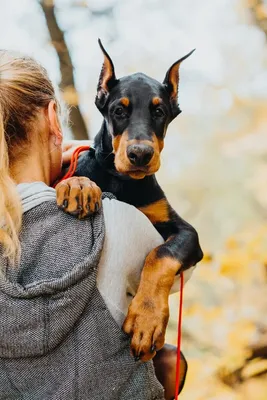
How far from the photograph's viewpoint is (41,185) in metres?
1.37

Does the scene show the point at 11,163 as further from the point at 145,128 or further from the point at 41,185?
the point at 145,128

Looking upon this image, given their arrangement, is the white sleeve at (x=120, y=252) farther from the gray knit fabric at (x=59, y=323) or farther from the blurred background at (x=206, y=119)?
the blurred background at (x=206, y=119)

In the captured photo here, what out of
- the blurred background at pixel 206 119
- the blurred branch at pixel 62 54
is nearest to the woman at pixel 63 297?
the blurred background at pixel 206 119

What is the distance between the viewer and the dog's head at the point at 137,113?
5.80 feet

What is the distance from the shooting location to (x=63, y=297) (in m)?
1.23

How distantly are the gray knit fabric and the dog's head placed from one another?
0.45m

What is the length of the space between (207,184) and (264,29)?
2.20 meters

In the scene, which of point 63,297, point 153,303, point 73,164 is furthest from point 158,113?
point 63,297

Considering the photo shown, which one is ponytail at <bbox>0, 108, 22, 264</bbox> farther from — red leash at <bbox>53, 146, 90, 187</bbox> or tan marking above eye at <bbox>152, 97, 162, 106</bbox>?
tan marking above eye at <bbox>152, 97, 162, 106</bbox>

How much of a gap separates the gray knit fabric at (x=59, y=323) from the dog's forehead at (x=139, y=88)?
756 mm

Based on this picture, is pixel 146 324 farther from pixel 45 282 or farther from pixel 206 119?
pixel 206 119

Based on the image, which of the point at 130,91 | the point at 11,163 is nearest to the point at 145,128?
the point at 130,91

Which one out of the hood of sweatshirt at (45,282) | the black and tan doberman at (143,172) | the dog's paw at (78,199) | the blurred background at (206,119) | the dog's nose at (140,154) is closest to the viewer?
the hood of sweatshirt at (45,282)

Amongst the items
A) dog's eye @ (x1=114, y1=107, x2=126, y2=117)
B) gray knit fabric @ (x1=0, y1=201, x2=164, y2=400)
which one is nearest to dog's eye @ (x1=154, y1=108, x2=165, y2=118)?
dog's eye @ (x1=114, y1=107, x2=126, y2=117)
